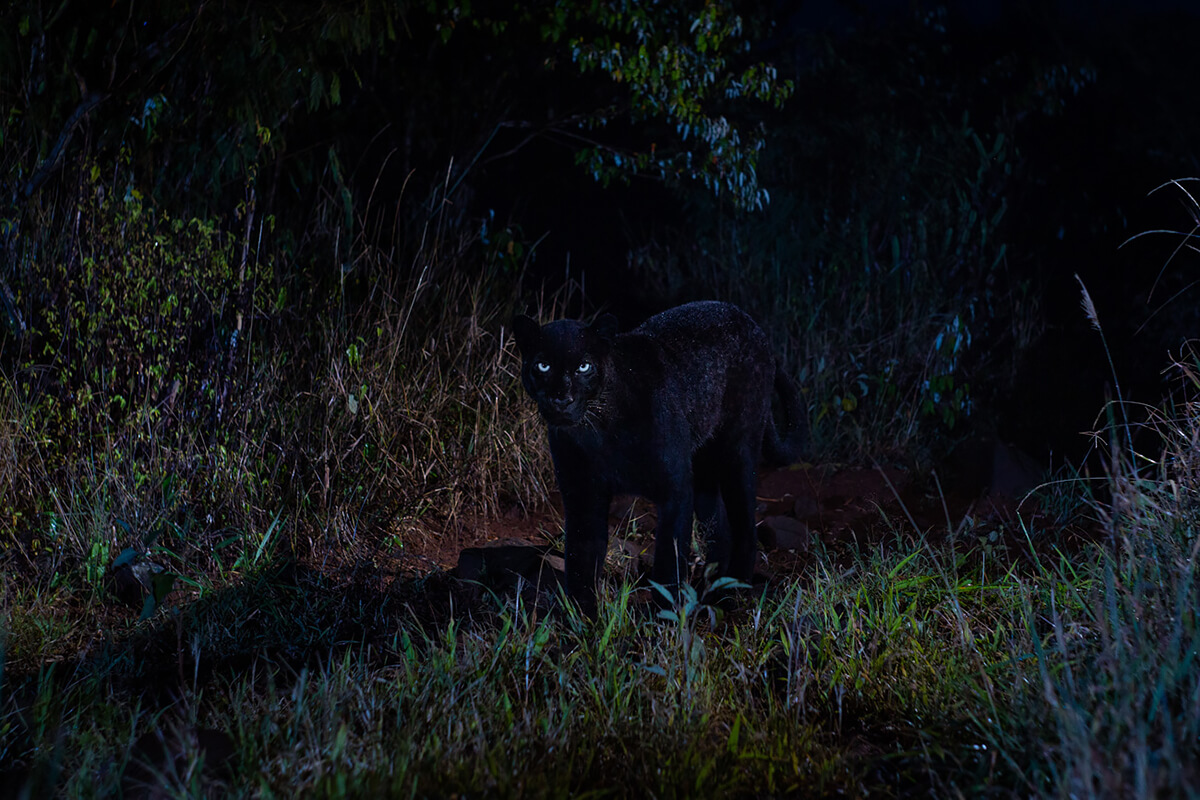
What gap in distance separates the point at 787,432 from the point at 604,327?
155cm

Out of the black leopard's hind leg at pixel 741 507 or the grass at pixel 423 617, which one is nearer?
the grass at pixel 423 617

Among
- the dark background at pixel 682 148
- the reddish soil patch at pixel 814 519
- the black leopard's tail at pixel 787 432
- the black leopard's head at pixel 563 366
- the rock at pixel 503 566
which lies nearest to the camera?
the black leopard's head at pixel 563 366

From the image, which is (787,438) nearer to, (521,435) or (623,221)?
(521,435)

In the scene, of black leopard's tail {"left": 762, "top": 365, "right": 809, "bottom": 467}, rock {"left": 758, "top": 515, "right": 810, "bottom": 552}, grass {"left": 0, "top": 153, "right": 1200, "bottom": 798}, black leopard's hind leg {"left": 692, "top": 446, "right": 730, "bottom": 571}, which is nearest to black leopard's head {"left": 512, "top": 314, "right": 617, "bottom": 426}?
grass {"left": 0, "top": 153, "right": 1200, "bottom": 798}

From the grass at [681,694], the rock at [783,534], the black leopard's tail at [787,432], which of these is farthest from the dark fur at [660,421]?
the rock at [783,534]

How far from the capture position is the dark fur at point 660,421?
340 centimetres

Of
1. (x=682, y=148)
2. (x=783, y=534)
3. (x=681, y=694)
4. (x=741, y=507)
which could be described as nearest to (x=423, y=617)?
(x=741, y=507)

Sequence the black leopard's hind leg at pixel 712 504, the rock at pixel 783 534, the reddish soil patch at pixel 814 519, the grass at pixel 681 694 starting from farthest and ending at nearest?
the rock at pixel 783 534, the reddish soil patch at pixel 814 519, the black leopard's hind leg at pixel 712 504, the grass at pixel 681 694

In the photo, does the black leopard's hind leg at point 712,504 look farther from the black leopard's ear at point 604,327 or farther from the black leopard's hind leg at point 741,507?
the black leopard's ear at point 604,327

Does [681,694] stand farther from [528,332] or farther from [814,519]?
[814,519]

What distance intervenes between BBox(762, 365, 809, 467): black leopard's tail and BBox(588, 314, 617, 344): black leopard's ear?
4.42 ft

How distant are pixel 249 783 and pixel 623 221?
8.04 metres

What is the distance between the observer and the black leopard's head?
3.31 metres

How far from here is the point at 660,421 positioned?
3.62m
